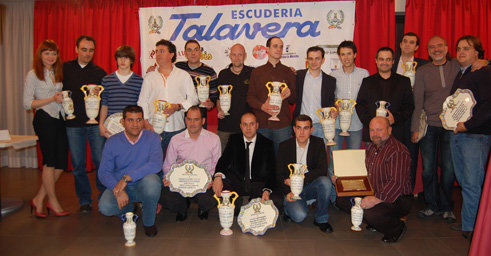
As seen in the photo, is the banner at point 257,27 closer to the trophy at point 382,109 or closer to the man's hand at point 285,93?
the man's hand at point 285,93

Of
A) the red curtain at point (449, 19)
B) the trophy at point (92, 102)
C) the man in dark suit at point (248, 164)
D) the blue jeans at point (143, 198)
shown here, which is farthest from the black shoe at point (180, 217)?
the red curtain at point (449, 19)

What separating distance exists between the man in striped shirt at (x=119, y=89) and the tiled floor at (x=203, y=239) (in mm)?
1091

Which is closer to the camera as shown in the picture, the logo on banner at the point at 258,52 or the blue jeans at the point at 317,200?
the blue jeans at the point at 317,200

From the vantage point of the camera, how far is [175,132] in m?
4.11

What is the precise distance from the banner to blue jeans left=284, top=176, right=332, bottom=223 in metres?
2.72

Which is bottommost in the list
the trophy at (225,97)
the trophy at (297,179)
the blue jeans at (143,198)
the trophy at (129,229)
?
the trophy at (129,229)

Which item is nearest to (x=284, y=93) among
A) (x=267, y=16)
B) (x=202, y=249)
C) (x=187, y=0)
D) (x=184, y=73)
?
(x=184, y=73)

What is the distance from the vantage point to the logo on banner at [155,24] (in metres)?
5.95

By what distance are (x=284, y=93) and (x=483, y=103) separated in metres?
1.91

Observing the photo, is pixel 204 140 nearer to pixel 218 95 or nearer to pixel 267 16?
pixel 218 95

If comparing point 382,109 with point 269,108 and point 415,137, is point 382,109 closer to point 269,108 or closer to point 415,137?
point 415,137

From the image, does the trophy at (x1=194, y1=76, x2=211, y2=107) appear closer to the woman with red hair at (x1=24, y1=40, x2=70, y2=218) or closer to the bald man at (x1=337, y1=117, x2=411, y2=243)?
the woman with red hair at (x1=24, y1=40, x2=70, y2=218)

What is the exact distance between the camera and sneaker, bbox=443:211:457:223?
3.79 metres

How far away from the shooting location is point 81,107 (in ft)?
13.1
